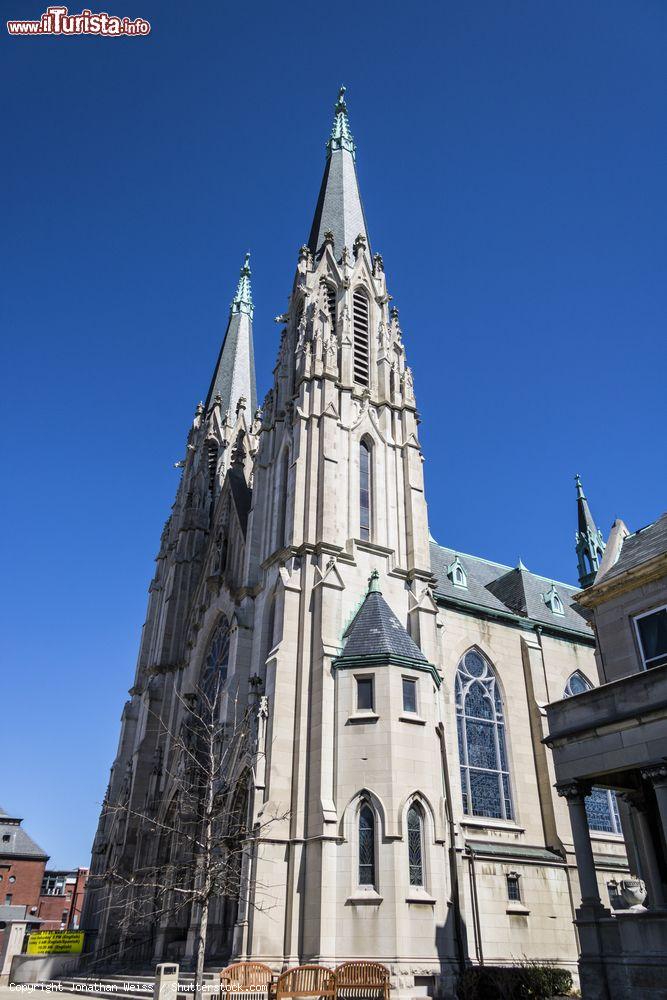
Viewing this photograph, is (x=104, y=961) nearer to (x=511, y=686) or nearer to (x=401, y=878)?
(x=401, y=878)

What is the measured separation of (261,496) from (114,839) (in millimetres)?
16699

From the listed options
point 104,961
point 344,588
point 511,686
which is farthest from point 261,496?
point 104,961

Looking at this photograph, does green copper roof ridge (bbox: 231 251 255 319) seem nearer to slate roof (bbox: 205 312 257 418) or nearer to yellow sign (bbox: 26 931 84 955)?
slate roof (bbox: 205 312 257 418)

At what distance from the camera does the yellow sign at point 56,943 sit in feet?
105

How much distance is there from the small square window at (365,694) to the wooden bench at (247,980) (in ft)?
24.7

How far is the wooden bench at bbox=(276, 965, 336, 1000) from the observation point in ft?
56.4

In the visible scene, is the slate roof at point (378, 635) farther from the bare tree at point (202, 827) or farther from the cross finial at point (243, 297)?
the cross finial at point (243, 297)

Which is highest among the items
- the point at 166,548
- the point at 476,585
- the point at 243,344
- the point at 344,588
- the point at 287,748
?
the point at 243,344

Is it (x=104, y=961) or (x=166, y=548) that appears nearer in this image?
(x=104, y=961)

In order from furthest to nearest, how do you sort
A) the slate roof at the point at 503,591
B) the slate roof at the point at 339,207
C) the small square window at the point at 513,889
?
1. the slate roof at the point at 339,207
2. the slate roof at the point at 503,591
3. the small square window at the point at 513,889

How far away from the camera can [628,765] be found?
14.7 metres

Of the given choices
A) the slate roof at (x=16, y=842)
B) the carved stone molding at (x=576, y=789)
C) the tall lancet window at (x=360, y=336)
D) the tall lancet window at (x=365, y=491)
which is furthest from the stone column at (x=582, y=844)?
the slate roof at (x=16, y=842)

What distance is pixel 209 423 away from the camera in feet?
162

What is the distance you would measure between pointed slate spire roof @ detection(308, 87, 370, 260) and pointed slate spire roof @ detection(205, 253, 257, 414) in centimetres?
1272
